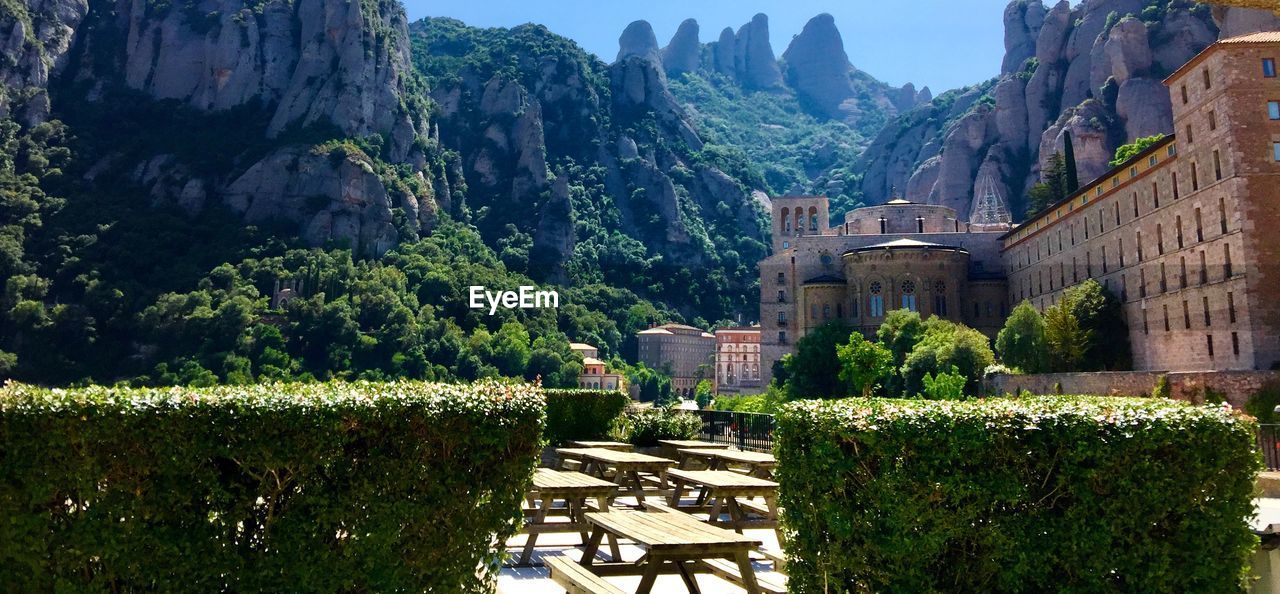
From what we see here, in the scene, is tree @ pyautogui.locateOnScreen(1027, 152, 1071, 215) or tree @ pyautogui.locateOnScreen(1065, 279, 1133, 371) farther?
tree @ pyautogui.locateOnScreen(1027, 152, 1071, 215)

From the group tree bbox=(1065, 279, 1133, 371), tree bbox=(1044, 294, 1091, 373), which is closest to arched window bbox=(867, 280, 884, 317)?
tree bbox=(1065, 279, 1133, 371)

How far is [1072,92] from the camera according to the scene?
314ft

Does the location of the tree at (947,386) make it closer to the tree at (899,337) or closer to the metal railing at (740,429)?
the tree at (899,337)

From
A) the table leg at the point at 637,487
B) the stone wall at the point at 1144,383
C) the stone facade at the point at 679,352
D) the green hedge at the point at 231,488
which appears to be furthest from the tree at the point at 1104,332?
the stone facade at the point at 679,352

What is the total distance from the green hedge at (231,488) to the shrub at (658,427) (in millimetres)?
12561

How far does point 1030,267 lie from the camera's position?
6462cm

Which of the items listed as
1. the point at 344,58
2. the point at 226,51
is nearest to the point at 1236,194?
the point at 344,58

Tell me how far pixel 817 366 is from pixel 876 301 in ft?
28.8

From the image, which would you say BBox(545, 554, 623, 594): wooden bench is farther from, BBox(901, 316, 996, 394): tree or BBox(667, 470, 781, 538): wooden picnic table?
BBox(901, 316, 996, 394): tree

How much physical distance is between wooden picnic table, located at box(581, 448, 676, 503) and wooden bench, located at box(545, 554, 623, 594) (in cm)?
411

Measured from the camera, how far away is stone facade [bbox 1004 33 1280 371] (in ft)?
119

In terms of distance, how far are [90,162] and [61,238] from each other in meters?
15.4

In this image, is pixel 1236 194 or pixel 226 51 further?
pixel 226 51

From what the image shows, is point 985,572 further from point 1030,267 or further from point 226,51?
point 226,51
